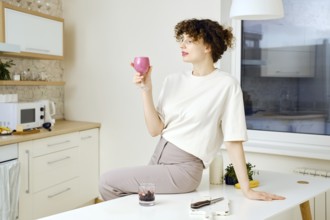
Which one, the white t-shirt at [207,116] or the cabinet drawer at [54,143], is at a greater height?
the white t-shirt at [207,116]

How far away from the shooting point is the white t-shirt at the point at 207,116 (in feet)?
6.01

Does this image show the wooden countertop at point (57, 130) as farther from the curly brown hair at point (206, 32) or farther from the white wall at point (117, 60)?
the curly brown hair at point (206, 32)

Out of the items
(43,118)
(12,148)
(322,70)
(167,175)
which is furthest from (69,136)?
(322,70)

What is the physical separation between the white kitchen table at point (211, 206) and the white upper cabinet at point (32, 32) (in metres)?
1.99

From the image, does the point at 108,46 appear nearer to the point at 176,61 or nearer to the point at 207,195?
the point at 176,61

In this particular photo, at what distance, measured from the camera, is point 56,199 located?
3.42 meters

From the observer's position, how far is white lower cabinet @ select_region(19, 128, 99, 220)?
Answer: 122 inches

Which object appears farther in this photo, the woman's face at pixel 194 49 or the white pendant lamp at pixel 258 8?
the white pendant lamp at pixel 258 8

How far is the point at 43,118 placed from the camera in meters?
3.50

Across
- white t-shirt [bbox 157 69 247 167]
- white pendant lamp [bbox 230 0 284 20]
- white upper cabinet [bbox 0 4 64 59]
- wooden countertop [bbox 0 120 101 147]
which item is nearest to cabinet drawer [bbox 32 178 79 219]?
wooden countertop [bbox 0 120 101 147]

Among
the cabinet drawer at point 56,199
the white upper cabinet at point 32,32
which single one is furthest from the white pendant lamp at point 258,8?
the cabinet drawer at point 56,199

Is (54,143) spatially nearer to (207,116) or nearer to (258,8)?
(207,116)

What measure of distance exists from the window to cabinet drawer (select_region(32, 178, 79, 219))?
5.38 feet

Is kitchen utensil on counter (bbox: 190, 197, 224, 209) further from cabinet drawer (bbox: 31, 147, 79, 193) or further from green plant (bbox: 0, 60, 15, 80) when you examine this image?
green plant (bbox: 0, 60, 15, 80)
